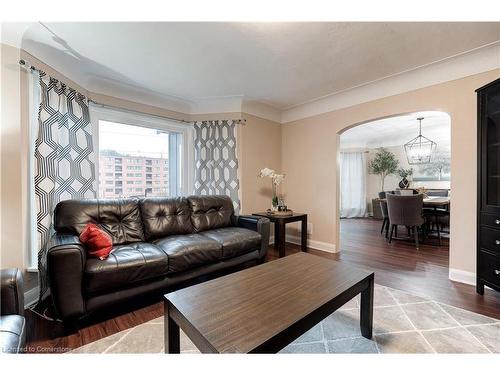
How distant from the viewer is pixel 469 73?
231 centimetres

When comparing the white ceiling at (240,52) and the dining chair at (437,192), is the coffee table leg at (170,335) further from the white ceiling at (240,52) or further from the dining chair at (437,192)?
the dining chair at (437,192)

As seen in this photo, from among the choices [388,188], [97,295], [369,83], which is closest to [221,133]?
[369,83]

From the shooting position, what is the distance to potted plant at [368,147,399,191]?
6844mm

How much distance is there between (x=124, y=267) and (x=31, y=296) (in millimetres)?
1091

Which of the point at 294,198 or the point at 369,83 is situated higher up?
the point at 369,83

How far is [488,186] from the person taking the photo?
6.70 feet

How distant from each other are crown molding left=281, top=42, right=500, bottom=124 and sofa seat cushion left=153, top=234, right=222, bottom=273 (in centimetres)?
272

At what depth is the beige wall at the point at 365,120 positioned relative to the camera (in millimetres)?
2326

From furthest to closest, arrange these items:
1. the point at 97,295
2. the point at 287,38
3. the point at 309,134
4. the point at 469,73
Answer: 1. the point at 309,134
2. the point at 469,73
3. the point at 287,38
4. the point at 97,295

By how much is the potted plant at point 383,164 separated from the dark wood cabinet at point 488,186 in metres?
5.19

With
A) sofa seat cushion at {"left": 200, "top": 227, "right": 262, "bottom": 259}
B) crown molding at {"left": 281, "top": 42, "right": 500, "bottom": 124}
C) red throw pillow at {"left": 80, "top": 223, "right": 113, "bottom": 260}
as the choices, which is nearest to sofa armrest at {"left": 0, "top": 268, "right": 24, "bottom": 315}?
red throw pillow at {"left": 80, "top": 223, "right": 113, "bottom": 260}

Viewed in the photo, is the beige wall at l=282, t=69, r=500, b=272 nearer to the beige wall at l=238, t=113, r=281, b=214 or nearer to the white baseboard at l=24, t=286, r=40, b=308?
the beige wall at l=238, t=113, r=281, b=214
